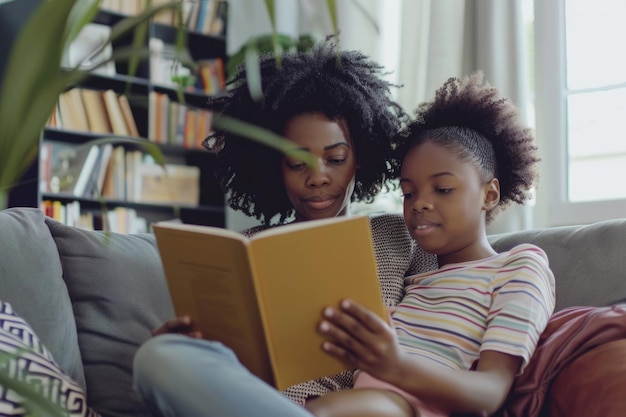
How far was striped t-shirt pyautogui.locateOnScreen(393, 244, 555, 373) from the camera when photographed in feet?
4.10

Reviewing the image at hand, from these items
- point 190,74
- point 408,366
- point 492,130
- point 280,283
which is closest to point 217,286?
point 280,283

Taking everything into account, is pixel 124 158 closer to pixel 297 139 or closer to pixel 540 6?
pixel 540 6

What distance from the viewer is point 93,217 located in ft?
12.3

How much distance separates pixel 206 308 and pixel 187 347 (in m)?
0.15

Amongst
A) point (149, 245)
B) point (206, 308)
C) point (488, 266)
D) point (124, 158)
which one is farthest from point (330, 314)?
point (124, 158)

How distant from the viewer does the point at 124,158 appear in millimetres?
3830

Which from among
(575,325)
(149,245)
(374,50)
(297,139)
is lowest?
(575,325)

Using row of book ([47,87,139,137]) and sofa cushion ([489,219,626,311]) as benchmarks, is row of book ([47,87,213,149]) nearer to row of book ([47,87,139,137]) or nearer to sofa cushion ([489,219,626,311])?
row of book ([47,87,139,137])

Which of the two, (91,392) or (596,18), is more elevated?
(596,18)

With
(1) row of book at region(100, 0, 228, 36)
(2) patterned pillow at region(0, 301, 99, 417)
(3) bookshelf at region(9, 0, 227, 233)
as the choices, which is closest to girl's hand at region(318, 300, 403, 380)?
(2) patterned pillow at region(0, 301, 99, 417)

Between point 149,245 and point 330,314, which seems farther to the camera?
point 149,245

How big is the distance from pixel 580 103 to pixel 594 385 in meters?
1.91

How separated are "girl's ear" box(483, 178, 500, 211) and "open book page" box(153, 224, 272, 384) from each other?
64cm

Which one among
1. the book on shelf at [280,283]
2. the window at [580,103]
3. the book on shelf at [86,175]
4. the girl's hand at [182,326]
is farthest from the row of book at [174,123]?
the book on shelf at [280,283]
